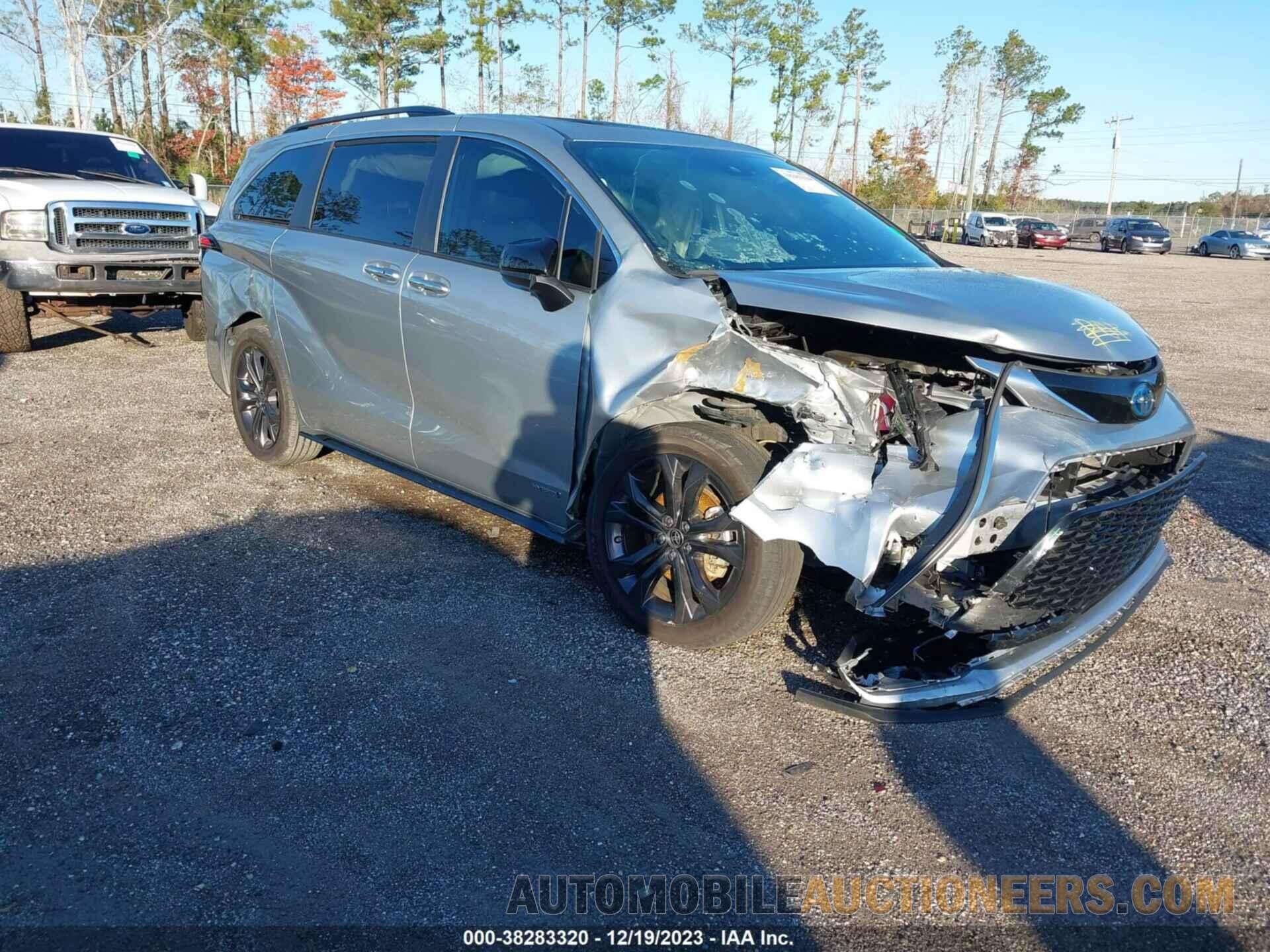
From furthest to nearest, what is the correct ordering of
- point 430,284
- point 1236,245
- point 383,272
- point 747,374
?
point 1236,245 → point 383,272 → point 430,284 → point 747,374

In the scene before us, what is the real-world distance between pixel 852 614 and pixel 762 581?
84 centimetres

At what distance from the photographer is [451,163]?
14.7 feet

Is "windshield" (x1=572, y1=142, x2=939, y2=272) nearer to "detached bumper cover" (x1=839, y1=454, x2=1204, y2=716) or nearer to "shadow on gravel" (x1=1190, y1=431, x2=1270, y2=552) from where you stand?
"detached bumper cover" (x1=839, y1=454, x2=1204, y2=716)

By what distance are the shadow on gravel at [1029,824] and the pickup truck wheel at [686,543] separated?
666 millimetres

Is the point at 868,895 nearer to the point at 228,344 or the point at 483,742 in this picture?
the point at 483,742

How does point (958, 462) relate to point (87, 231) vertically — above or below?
below

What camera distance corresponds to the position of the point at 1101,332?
3240 millimetres

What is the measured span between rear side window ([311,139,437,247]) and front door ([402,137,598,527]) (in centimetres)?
26

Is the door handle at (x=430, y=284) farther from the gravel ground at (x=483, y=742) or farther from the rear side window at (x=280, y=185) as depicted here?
the rear side window at (x=280, y=185)

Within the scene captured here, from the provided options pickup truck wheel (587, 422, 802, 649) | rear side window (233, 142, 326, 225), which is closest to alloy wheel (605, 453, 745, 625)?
pickup truck wheel (587, 422, 802, 649)

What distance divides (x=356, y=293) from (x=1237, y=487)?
17.6 feet

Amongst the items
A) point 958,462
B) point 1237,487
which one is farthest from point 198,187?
point 1237,487

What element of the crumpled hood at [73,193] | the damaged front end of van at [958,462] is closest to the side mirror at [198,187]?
the crumpled hood at [73,193]

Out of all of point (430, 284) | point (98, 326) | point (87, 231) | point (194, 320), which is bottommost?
point (98, 326)
